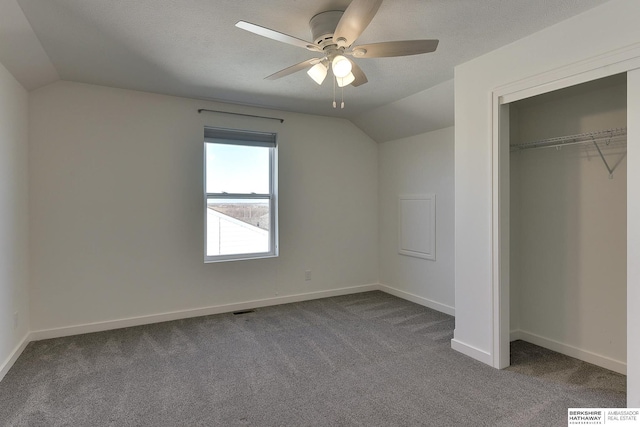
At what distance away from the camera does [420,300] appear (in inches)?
174

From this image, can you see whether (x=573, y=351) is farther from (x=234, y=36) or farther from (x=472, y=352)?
(x=234, y=36)

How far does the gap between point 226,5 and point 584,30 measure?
2.21 meters

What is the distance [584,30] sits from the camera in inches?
85.6

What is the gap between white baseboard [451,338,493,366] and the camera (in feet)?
9.05

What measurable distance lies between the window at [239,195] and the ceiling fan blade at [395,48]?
244cm

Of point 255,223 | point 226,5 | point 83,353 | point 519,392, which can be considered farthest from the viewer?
point 255,223

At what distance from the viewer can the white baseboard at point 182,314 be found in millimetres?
3336

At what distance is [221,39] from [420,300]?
3.62 meters

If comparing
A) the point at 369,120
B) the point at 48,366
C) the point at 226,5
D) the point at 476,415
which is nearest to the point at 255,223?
the point at 369,120

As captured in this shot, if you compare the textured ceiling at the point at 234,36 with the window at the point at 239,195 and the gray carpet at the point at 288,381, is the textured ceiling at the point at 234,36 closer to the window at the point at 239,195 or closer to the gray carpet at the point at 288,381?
the window at the point at 239,195

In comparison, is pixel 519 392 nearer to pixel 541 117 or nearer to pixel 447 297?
pixel 447 297

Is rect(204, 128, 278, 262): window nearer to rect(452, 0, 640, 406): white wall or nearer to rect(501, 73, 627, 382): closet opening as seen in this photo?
rect(452, 0, 640, 406): white wall

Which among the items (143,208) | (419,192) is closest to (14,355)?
(143,208)

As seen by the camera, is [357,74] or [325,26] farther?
[357,74]
